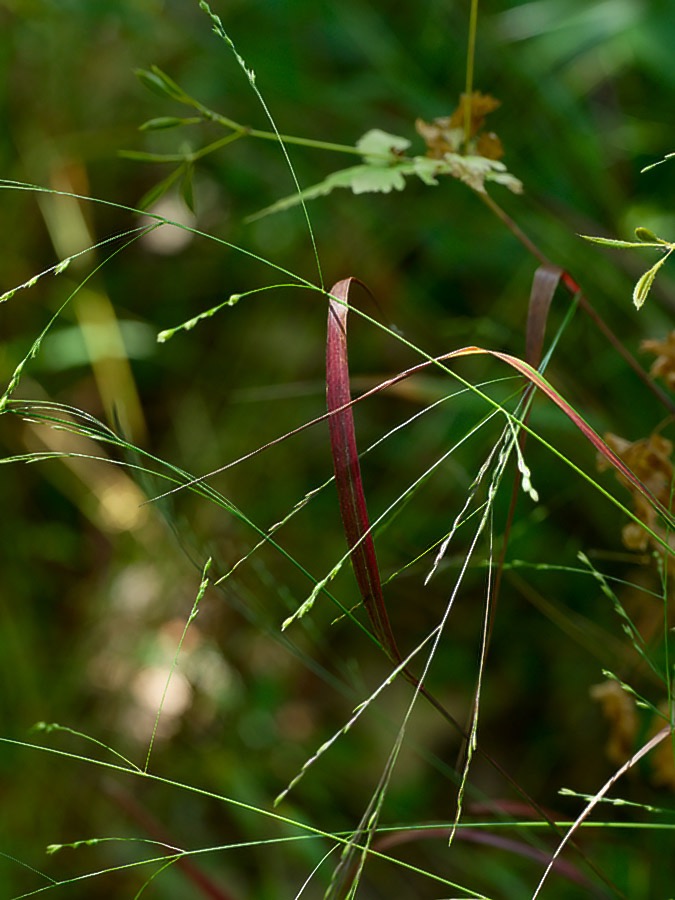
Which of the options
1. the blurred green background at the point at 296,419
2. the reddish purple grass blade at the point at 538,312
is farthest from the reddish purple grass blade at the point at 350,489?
the blurred green background at the point at 296,419

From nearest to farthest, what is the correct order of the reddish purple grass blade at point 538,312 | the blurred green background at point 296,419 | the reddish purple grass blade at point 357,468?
the reddish purple grass blade at point 357,468, the reddish purple grass blade at point 538,312, the blurred green background at point 296,419

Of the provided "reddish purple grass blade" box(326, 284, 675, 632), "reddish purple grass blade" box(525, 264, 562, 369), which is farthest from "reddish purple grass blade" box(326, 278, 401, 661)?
"reddish purple grass blade" box(525, 264, 562, 369)

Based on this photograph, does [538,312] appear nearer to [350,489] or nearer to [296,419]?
[350,489]

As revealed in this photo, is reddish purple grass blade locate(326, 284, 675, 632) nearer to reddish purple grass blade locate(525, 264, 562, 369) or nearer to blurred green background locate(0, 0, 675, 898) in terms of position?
reddish purple grass blade locate(525, 264, 562, 369)

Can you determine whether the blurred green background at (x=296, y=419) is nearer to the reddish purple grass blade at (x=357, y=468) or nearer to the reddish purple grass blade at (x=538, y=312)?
the reddish purple grass blade at (x=538, y=312)

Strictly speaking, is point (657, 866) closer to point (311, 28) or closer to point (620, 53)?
point (620, 53)

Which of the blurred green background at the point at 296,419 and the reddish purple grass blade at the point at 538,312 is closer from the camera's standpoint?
the reddish purple grass blade at the point at 538,312

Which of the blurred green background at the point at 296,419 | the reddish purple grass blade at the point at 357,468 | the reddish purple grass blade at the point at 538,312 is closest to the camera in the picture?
the reddish purple grass blade at the point at 357,468
